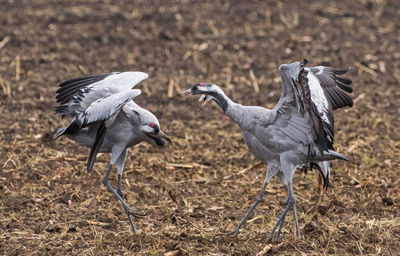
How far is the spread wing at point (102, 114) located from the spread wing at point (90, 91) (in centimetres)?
47

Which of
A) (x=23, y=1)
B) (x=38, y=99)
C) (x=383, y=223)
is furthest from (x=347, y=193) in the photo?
(x=23, y=1)

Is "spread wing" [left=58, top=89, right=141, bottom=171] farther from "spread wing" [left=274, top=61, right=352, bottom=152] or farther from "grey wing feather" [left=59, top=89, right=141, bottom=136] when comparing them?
"spread wing" [left=274, top=61, right=352, bottom=152]

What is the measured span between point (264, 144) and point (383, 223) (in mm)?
1474

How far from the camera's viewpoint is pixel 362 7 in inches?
631

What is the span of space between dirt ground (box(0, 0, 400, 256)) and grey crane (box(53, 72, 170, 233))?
0.54 m

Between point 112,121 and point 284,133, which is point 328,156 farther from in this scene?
point 112,121

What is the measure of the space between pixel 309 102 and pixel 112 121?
1.86m

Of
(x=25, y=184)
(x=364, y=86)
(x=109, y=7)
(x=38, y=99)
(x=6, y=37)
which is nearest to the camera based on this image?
(x=25, y=184)

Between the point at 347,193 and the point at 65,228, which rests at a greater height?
the point at 65,228

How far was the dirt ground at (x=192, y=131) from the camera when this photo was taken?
699 centimetres

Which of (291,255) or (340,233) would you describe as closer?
(291,255)

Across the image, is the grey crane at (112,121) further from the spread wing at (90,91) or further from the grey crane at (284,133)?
the grey crane at (284,133)

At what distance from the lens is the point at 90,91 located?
781 centimetres

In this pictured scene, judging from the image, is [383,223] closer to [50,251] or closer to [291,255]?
[291,255]
